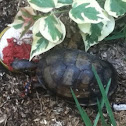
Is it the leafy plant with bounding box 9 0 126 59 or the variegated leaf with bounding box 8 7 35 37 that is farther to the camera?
the variegated leaf with bounding box 8 7 35 37

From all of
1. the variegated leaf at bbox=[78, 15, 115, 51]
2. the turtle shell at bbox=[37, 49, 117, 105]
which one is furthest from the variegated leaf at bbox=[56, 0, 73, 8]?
the turtle shell at bbox=[37, 49, 117, 105]

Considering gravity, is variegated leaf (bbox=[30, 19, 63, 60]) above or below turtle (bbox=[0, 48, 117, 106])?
above

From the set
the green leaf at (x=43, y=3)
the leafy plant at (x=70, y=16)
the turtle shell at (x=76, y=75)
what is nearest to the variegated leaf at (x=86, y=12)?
the leafy plant at (x=70, y=16)

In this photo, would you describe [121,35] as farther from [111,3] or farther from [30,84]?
[30,84]

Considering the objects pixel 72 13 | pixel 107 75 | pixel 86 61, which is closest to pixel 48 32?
pixel 72 13

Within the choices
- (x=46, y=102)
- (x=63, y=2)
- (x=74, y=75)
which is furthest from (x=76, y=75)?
(x=63, y=2)

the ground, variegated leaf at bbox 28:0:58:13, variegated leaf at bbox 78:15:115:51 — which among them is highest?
variegated leaf at bbox 28:0:58:13

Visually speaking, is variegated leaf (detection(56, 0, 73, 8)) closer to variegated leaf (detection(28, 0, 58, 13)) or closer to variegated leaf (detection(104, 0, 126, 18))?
variegated leaf (detection(28, 0, 58, 13))
